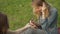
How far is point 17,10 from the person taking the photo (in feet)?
21.0

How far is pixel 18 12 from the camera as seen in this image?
639 cm

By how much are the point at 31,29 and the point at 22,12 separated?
131 inches

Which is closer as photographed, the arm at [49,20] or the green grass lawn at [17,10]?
the arm at [49,20]

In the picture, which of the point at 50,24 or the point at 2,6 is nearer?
the point at 50,24

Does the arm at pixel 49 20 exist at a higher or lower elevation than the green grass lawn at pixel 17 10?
higher

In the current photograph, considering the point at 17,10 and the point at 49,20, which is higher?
the point at 49,20

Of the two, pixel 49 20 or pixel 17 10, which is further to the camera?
pixel 17 10

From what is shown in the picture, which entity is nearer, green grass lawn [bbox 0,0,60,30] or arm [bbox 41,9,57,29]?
arm [bbox 41,9,57,29]

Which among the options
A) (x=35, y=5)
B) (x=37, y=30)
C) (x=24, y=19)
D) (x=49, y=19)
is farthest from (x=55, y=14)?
(x=24, y=19)

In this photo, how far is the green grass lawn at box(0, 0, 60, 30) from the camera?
230 inches

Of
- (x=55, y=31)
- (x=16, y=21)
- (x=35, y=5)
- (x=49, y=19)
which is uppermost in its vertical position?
(x=35, y=5)

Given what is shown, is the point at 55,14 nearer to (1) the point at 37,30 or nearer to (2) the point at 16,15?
(1) the point at 37,30

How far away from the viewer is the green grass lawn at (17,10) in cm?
585

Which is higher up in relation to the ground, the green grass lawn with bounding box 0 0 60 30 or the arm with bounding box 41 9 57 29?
the arm with bounding box 41 9 57 29
